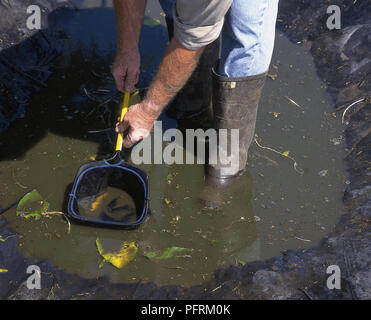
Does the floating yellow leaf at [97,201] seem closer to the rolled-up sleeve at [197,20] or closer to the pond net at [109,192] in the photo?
the pond net at [109,192]

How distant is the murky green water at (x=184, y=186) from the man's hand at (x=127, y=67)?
22.4 inches

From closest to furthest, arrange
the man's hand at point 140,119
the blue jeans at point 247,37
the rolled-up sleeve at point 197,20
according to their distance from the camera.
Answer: the rolled-up sleeve at point 197,20
the blue jeans at point 247,37
the man's hand at point 140,119

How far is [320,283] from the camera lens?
214 centimetres

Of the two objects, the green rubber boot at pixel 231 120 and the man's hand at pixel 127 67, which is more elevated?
the man's hand at pixel 127 67

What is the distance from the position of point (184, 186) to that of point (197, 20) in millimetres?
1165

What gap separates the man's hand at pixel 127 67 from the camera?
2.29 metres

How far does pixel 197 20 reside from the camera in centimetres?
174

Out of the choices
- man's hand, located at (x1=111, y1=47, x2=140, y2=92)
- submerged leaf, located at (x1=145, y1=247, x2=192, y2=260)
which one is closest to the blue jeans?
man's hand, located at (x1=111, y1=47, x2=140, y2=92)

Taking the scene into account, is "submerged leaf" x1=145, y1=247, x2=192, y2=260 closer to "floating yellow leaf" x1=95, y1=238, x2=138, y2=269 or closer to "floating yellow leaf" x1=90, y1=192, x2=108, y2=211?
"floating yellow leaf" x1=95, y1=238, x2=138, y2=269

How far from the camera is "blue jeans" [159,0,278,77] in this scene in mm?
1976

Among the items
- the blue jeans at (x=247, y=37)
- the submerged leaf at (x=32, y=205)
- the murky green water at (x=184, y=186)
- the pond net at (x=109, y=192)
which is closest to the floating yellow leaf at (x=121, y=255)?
the murky green water at (x=184, y=186)

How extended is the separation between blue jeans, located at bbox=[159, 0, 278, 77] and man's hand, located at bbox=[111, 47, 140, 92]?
0.43 metres

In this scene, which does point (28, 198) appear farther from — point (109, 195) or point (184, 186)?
point (184, 186)
